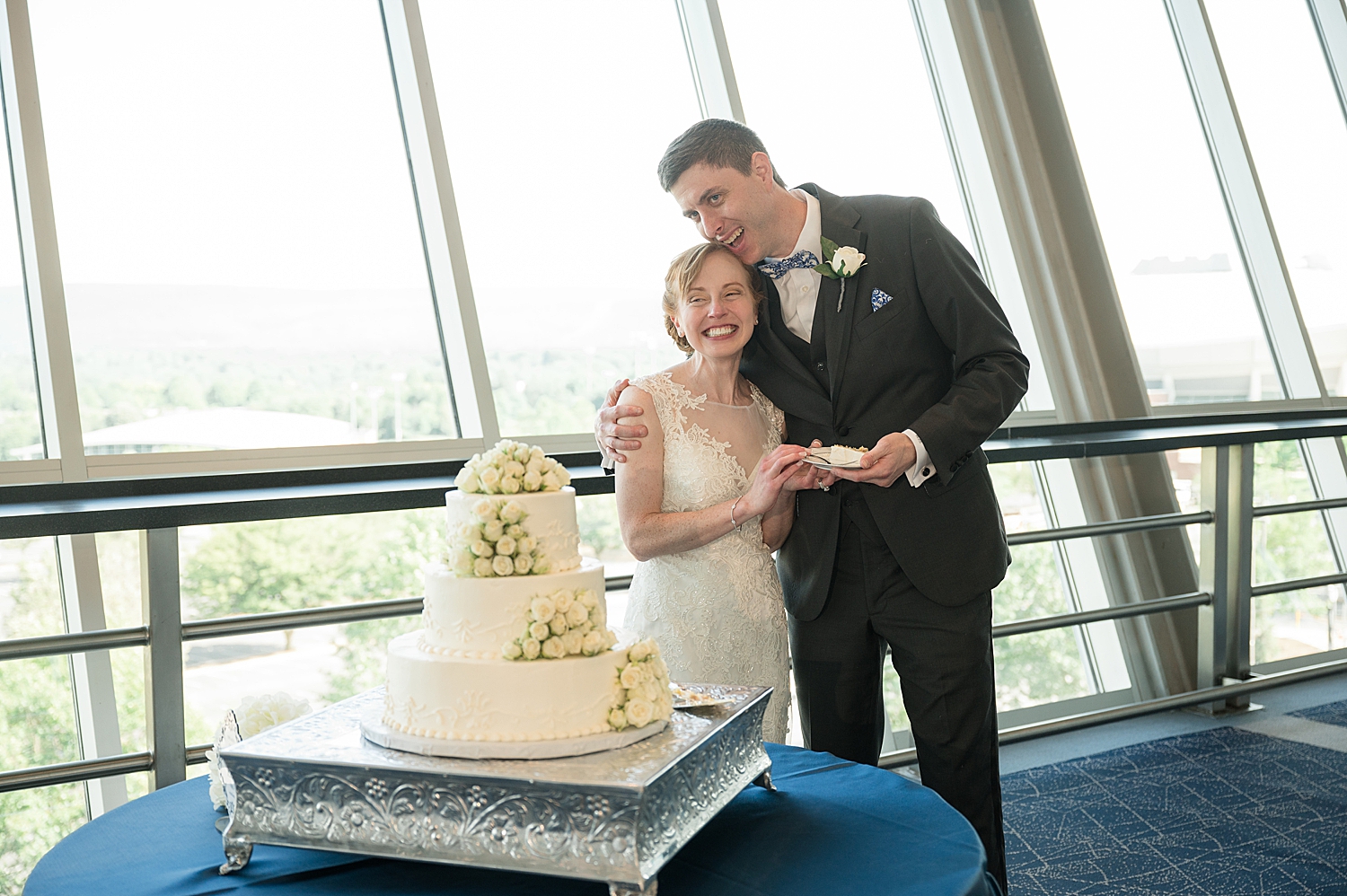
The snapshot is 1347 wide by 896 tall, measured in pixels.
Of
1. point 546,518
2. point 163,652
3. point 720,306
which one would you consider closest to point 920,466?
point 720,306

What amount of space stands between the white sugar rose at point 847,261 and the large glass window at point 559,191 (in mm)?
1815

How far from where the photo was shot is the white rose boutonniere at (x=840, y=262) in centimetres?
200

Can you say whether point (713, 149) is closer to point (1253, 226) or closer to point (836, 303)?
point (836, 303)

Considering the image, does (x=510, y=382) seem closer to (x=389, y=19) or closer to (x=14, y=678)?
(x=389, y=19)

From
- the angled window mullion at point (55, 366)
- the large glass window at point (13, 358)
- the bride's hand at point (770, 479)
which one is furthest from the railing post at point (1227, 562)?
the large glass window at point (13, 358)

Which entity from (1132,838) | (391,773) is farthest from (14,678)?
(1132,838)

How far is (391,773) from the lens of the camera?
49.9 inches

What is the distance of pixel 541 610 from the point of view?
1369 mm

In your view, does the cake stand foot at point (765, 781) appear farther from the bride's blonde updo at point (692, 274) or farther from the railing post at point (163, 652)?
the railing post at point (163, 652)

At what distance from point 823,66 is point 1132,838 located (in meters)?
3.24

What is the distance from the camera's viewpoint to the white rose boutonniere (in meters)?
2.00

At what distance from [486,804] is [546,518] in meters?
0.39

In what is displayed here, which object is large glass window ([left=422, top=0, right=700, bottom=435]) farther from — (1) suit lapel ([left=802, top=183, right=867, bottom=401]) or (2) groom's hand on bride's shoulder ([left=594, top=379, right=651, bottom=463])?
(1) suit lapel ([left=802, top=183, right=867, bottom=401])

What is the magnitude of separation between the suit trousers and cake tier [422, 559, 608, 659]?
75 centimetres
